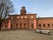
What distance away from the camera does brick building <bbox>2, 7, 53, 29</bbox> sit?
239 feet

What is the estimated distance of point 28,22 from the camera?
73562 millimetres

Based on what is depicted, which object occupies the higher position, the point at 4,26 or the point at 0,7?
the point at 0,7

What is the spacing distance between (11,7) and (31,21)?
18.9 m

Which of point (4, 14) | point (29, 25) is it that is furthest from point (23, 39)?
point (29, 25)

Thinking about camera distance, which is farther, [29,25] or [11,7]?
[29,25]

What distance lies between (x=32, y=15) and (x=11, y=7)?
20.6m

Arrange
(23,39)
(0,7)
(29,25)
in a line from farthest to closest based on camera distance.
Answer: (29,25), (0,7), (23,39)

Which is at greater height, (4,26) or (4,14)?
(4,14)

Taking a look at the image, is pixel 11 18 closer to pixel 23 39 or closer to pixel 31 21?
pixel 31 21

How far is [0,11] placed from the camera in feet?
Answer: 182

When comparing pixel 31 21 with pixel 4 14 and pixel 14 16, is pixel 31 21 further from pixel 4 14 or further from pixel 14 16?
pixel 4 14

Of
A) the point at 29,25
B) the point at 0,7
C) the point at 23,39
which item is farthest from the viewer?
the point at 29,25

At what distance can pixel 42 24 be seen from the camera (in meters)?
73.6

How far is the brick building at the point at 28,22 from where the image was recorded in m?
72.9
